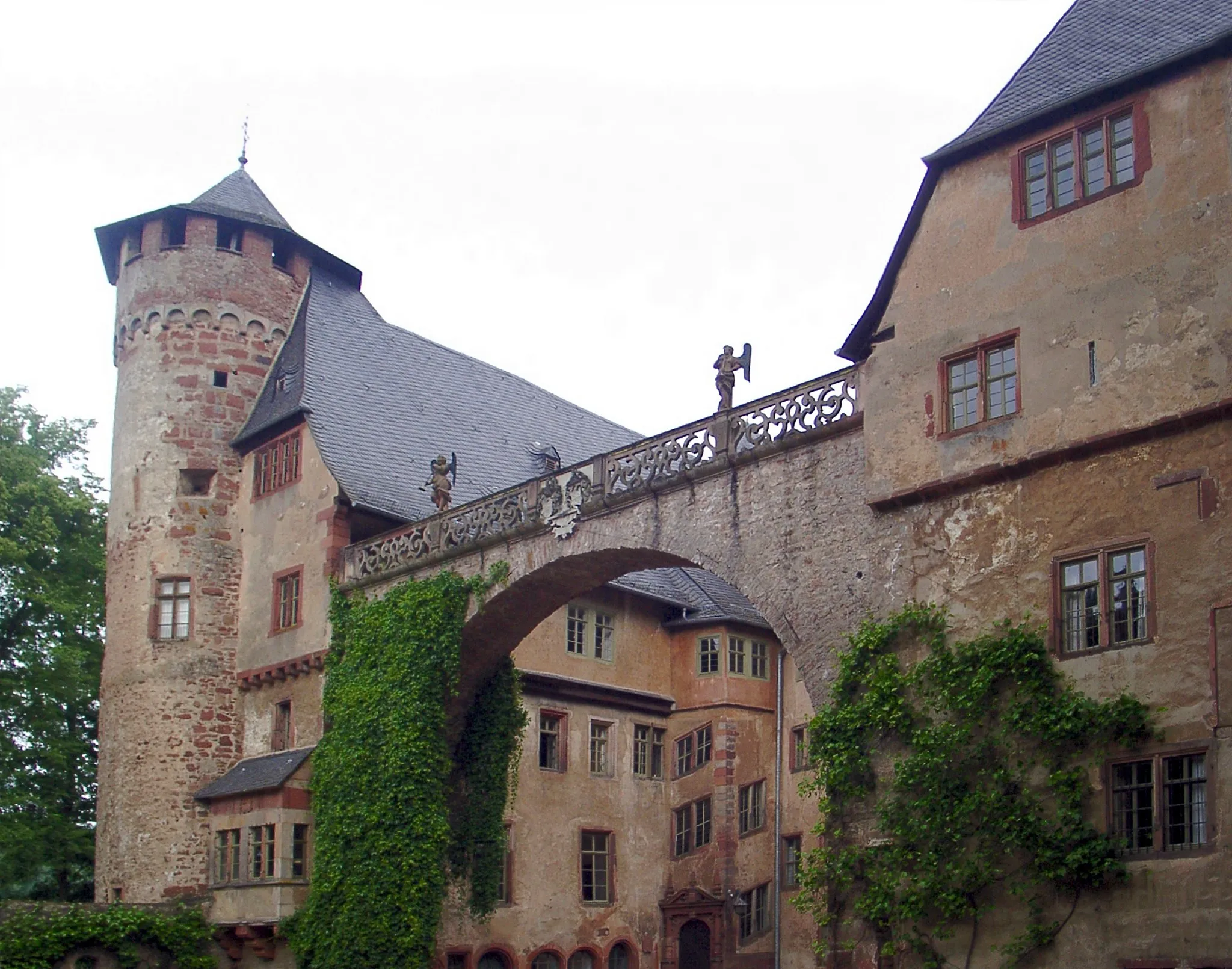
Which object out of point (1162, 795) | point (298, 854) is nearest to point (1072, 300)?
point (1162, 795)

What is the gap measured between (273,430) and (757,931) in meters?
13.6

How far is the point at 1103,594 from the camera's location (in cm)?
1614

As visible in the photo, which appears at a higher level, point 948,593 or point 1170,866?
point 948,593

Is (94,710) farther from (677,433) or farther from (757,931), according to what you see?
(677,433)

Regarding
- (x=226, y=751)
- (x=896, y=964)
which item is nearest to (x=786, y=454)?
(x=896, y=964)

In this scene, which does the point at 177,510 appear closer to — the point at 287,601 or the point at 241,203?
the point at 287,601

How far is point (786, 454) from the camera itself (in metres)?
19.9

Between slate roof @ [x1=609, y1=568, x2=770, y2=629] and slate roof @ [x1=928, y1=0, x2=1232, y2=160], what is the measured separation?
15536mm

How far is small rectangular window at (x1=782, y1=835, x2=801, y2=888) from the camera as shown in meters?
32.7

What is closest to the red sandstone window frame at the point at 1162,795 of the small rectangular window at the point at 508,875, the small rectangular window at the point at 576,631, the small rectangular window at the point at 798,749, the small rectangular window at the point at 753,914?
the small rectangular window at the point at 508,875

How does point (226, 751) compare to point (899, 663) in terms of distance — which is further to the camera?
point (226, 751)

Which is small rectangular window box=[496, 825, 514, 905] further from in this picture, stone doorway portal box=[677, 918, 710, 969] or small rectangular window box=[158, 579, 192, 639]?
small rectangular window box=[158, 579, 192, 639]

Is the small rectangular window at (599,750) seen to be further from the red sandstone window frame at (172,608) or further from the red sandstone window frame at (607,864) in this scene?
the red sandstone window frame at (172,608)

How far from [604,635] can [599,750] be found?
2223mm
